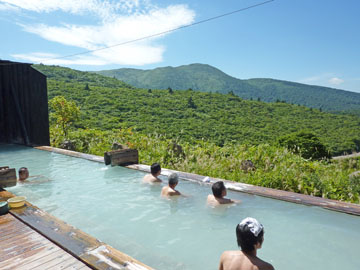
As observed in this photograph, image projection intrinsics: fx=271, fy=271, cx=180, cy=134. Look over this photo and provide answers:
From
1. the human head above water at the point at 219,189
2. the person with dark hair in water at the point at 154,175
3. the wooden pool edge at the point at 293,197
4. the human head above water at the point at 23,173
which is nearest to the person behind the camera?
the wooden pool edge at the point at 293,197

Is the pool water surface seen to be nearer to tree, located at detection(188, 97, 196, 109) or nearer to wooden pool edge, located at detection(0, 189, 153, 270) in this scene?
wooden pool edge, located at detection(0, 189, 153, 270)

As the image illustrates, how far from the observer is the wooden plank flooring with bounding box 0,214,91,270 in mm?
2383

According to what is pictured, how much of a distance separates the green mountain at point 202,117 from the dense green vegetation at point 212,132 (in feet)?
0.35

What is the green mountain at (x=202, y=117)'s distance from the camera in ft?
86.5

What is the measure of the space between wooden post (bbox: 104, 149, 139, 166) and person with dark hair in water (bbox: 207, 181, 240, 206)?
110 inches

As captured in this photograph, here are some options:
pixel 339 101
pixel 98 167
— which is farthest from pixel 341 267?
pixel 339 101

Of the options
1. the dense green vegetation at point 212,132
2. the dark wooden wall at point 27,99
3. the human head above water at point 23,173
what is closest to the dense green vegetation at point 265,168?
the dense green vegetation at point 212,132

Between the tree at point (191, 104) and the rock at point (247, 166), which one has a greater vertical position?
the tree at point (191, 104)

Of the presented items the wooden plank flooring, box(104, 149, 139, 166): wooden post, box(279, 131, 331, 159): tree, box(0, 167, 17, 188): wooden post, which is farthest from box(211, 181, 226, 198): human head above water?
box(279, 131, 331, 159): tree

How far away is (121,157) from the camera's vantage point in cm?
648

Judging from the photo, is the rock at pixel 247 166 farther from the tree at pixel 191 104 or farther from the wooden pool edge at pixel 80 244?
the tree at pixel 191 104

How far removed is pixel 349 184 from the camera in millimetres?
5434

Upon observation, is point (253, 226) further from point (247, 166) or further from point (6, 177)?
point (247, 166)

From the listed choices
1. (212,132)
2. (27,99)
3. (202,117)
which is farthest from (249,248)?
(202,117)
